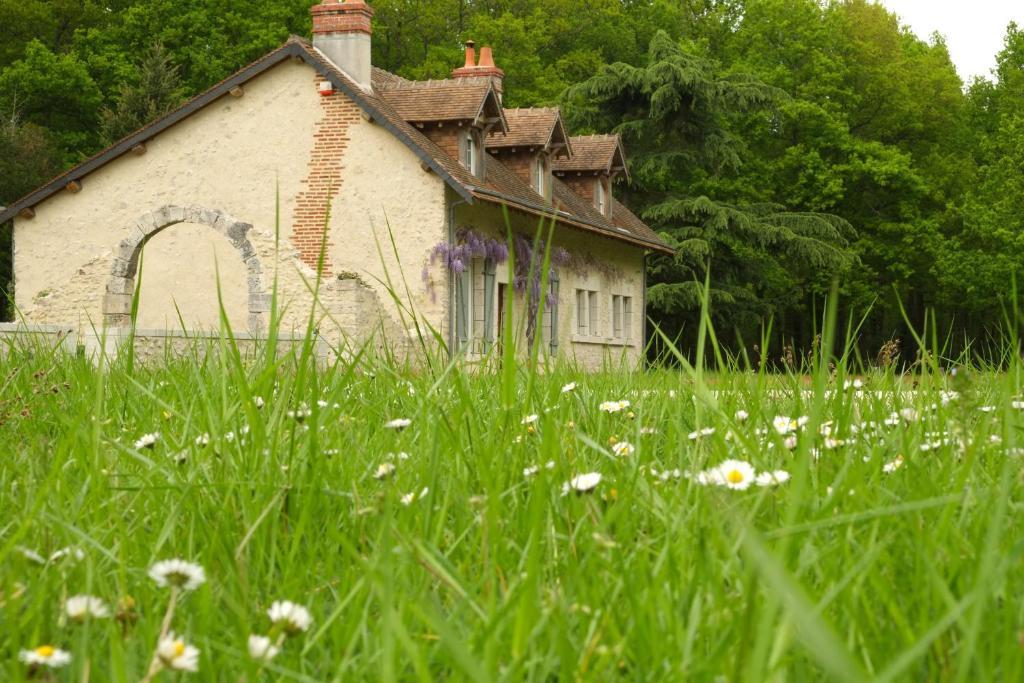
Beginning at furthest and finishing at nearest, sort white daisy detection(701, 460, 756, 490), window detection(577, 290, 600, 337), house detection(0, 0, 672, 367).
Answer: window detection(577, 290, 600, 337)
house detection(0, 0, 672, 367)
white daisy detection(701, 460, 756, 490)

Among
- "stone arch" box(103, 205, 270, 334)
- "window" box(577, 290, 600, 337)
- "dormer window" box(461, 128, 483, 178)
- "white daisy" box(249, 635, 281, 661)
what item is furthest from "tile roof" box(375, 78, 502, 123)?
"white daisy" box(249, 635, 281, 661)

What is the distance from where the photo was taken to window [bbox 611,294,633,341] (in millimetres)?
28812

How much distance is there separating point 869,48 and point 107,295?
107 feet

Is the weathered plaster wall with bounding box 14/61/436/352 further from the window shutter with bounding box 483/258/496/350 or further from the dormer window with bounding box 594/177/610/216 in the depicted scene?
the dormer window with bounding box 594/177/610/216

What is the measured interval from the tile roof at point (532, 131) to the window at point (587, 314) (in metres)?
3.18

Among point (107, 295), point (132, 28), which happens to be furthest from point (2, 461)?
point (132, 28)

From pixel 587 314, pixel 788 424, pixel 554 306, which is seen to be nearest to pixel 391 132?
pixel 554 306

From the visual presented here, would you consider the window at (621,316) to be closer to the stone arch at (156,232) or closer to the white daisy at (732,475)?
the stone arch at (156,232)

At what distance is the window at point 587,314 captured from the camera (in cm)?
2655

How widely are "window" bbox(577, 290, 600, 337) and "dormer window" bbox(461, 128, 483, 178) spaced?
14.6 feet

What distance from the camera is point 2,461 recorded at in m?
3.00

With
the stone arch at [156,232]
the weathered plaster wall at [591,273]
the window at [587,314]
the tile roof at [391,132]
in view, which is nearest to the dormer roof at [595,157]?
the weathered plaster wall at [591,273]

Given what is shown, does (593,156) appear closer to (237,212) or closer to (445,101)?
(445,101)

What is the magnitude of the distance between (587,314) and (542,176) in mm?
3073
